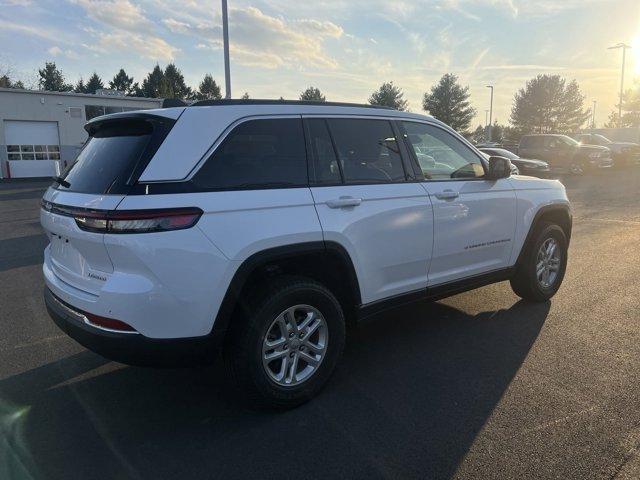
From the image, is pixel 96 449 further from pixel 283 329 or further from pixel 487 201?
pixel 487 201

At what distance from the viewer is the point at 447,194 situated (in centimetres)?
414

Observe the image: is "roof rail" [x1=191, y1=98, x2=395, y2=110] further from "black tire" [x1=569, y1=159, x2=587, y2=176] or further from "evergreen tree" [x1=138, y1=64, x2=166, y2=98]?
"evergreen tree" [x1=138, y1=64, x2=166, y2=98]

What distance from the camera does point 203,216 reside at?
9.25ft

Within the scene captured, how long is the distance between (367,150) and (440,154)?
3.00 ft

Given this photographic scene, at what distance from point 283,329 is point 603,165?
26419 mm

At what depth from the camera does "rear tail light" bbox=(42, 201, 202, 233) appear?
8.89 ft

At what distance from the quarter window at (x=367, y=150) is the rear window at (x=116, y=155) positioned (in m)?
1.24

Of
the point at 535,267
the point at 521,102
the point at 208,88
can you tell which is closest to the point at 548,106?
the point at 521,102

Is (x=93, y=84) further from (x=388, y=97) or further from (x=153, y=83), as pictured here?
(x=388, y=97)

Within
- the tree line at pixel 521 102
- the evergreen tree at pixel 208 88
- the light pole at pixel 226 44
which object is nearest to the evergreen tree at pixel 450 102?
the tree line at pixel 521 102

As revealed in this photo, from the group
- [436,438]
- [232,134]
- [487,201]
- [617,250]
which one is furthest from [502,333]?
[617,250]

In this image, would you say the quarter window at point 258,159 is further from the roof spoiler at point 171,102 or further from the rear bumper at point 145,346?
the rear bumper at point 145,346

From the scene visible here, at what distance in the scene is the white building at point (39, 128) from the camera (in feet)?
93.7

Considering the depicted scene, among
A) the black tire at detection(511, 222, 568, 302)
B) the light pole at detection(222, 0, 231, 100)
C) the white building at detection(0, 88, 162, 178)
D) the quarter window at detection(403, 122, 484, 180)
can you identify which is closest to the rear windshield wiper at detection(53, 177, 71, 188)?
the quarter window at detection(403, 122, 484, 180)
